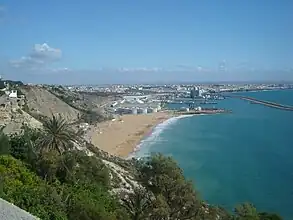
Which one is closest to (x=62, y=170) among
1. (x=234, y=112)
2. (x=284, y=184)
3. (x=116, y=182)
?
(x=116, y=182)

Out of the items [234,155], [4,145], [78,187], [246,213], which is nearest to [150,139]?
[234,155]

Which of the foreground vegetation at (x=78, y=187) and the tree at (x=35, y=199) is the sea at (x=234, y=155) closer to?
the foreground vegetation at (x=78, y=187)

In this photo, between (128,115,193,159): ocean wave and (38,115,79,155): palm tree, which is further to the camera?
(128,115,193,159): ocean wave

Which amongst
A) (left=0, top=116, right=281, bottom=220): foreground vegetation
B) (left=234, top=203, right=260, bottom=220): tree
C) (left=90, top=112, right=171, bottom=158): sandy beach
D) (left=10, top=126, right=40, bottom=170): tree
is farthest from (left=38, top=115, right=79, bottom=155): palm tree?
(left=90, top=112, right=171, bottom=158): sandy beach

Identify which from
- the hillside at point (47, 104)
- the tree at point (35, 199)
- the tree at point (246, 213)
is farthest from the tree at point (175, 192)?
the hillside at point (47, 104)

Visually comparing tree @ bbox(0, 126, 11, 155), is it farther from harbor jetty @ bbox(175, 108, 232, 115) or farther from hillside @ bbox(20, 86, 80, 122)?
harbor jetty @ bbox(175, 108, 232, 115)

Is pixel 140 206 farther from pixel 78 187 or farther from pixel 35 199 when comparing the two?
pixel 35 199
